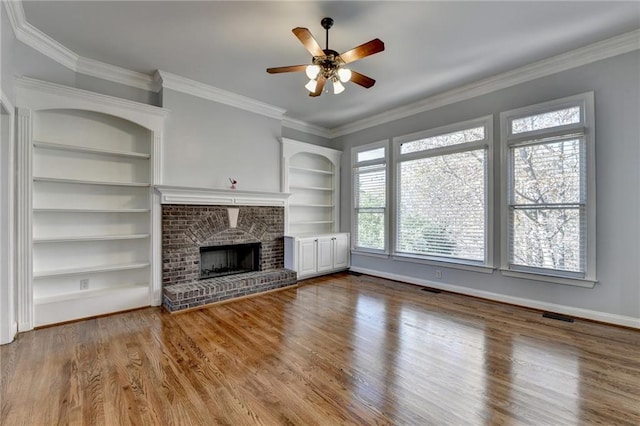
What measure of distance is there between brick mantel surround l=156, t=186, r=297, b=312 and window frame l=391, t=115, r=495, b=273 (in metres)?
2.15

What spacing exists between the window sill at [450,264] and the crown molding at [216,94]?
138 inches

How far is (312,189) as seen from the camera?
6.21m

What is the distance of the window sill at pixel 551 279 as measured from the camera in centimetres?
341

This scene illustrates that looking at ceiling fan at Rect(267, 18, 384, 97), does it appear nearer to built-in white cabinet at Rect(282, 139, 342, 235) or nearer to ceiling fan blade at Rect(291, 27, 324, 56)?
ceiling fan blade at Rect(291, 27, 324, 56)

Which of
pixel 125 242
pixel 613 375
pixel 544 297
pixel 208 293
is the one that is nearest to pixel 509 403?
pixel 613 375

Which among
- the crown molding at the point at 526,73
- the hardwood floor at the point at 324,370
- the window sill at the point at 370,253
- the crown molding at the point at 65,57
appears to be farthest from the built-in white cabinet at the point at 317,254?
the crown molding at the point at 65,57

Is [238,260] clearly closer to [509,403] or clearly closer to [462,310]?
[462,310]

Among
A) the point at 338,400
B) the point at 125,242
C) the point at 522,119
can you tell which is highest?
the point at 522,119

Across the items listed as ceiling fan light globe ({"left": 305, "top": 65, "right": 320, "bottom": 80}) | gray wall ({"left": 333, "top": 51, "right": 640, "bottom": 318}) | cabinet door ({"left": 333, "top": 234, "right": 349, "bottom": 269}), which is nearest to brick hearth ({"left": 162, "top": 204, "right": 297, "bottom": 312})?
cabinet door ({"left": 333, "top": 234, "right": 349, "bottom": 269})

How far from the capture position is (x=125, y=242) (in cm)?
395

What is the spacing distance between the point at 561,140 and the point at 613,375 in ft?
8.68

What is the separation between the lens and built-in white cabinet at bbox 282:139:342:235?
234 inches

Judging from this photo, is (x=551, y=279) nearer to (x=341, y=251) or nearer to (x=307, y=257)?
(x=341, y=251)

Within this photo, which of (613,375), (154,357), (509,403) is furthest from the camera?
(154,357)
